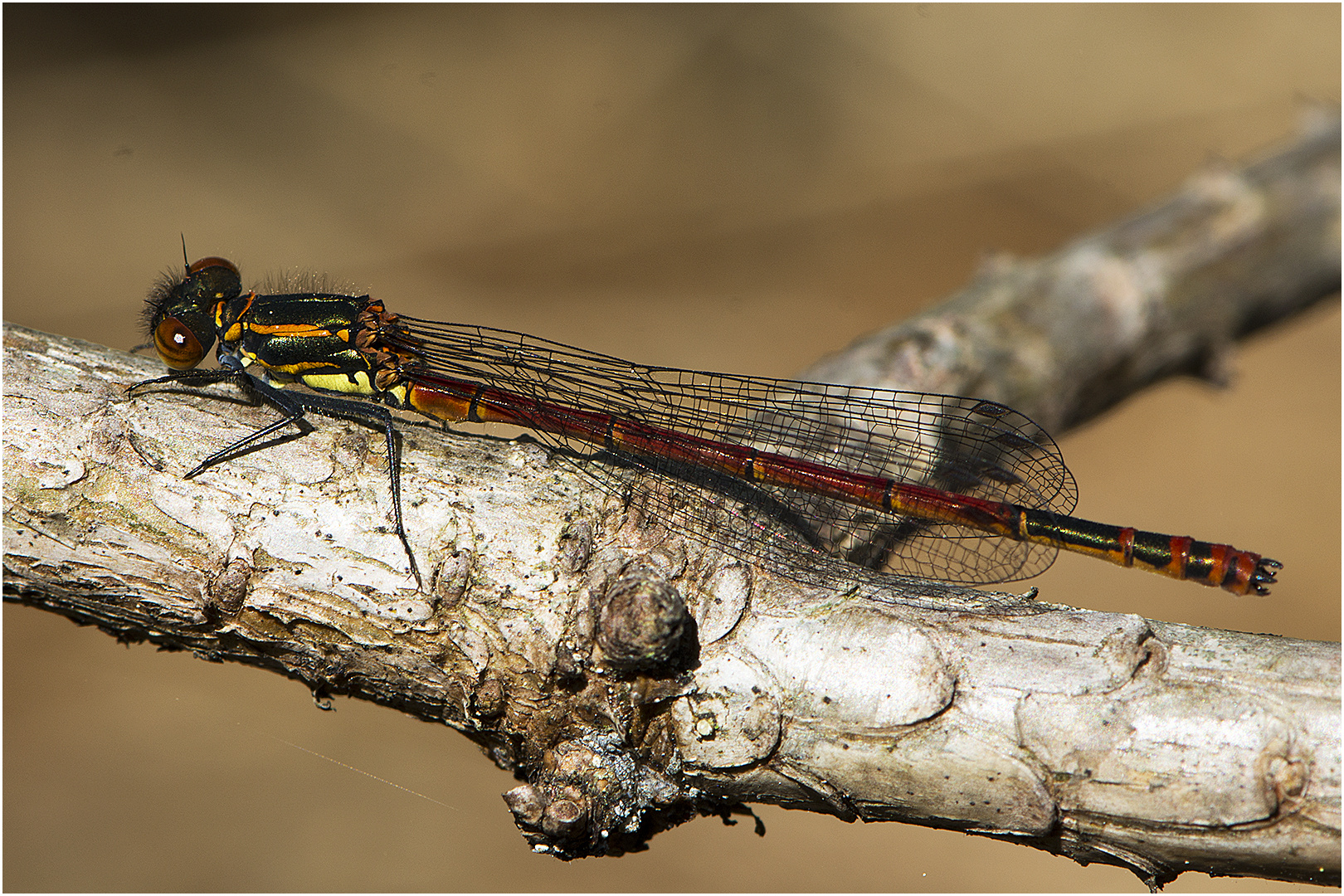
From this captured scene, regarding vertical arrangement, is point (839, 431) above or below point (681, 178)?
below

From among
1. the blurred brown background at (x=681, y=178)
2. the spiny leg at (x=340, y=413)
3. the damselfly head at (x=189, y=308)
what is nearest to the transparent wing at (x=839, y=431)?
the spiny leg at (x=340, y=413)

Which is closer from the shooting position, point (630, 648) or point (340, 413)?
point (630, 648)

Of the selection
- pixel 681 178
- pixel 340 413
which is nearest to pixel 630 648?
pixel 340 413

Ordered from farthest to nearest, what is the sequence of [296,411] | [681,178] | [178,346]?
[681,178], [178,346], [296,411]

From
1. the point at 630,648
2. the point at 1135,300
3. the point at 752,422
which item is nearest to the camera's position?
the point at 630,648

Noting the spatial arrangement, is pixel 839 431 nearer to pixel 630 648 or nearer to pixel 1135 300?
pixel 630 648

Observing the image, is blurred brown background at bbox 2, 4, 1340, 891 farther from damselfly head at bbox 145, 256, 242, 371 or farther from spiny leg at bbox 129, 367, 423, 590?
spiny leg at bbox 129, 367, 423, 590

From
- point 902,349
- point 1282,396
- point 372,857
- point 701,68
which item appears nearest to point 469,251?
point 701,68

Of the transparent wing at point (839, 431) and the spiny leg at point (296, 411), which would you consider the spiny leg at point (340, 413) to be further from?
the transparent wing at point (839, 431)
